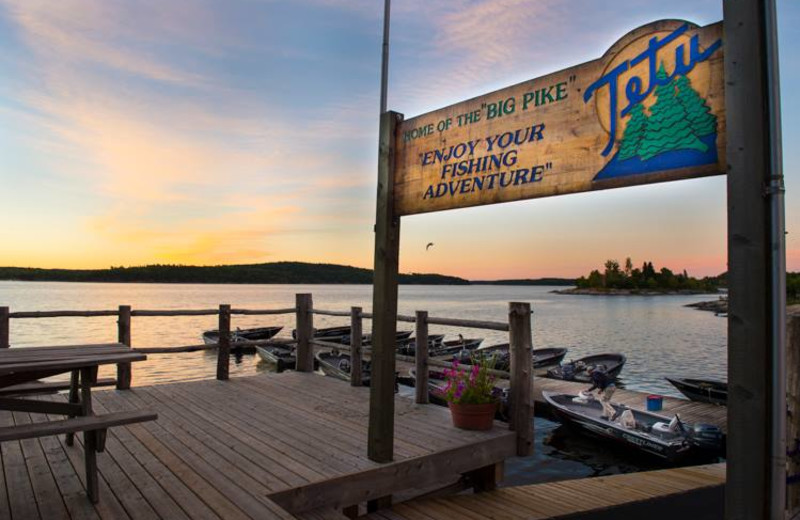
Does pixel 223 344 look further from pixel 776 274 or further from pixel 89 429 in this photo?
pixel 776 274

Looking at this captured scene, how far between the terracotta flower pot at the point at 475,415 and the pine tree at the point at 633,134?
10.9 ft

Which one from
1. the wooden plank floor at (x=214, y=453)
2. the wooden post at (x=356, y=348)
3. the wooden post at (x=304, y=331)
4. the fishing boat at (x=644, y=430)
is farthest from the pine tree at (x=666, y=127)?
the fishing boat at (x=644, y=430)

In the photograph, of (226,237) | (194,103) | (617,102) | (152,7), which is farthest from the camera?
(226,237)

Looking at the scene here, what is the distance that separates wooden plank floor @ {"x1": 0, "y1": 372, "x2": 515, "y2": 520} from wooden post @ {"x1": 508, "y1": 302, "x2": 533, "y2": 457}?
0.60 ft

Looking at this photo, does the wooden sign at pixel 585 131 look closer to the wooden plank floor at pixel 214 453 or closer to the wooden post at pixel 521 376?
the wooden post at pixel 521 376

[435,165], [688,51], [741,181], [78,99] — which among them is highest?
[78,99]

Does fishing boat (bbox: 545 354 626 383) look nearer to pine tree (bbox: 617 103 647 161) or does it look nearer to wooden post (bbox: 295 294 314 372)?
wooden post (bbox: 295 294 314 372)

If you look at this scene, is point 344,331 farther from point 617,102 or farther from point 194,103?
point 617,102

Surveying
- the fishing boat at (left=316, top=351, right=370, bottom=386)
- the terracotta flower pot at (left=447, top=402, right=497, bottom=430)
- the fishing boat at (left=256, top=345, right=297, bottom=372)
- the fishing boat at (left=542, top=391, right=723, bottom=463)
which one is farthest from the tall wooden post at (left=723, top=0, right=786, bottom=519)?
the fishing boat at (left=256, top=345, right=297, bottom=372)

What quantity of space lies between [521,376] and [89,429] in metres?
3.85

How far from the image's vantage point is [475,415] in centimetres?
544

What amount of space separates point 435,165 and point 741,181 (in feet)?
7.44

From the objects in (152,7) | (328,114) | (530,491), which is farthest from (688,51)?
(328,114)

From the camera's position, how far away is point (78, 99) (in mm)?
13320
